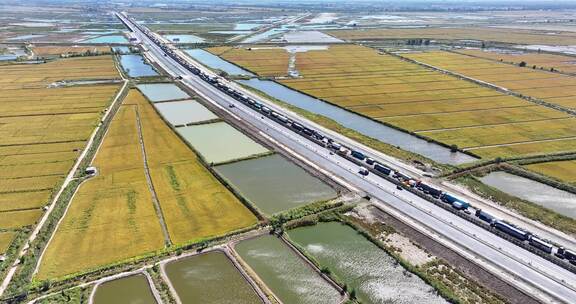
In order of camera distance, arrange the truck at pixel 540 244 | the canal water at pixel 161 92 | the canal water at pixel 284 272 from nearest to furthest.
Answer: the canal water at pixel 284 272
the truck at pixel 540 244
the canal water at pixel 161 92

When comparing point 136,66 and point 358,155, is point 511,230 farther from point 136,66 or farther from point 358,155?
point 136,66

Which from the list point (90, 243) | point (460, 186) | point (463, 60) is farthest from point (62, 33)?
point (460, 186)

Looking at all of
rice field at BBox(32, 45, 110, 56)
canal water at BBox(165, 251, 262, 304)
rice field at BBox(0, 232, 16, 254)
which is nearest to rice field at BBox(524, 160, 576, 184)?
canal water at BBox(165, 251, 262, 304)

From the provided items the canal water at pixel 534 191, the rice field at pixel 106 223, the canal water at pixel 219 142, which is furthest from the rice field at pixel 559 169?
the rice field at pixel 106 223

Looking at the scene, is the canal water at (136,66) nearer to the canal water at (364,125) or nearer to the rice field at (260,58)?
the rice field at (260,58)

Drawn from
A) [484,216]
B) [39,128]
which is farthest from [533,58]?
[39,128]

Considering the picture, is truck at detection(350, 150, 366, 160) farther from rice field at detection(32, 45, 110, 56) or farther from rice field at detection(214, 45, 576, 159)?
rice field at detection(32, 45, 110, 56)
